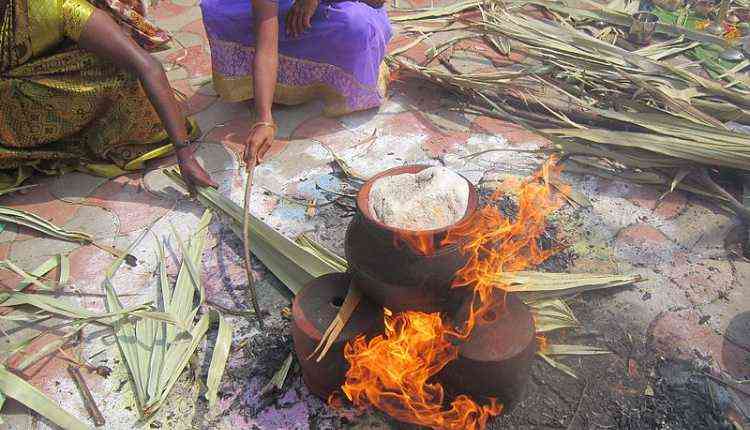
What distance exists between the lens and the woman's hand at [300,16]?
3.20 meters

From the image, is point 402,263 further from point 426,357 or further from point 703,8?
point 703,8

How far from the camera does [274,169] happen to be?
3.33 m

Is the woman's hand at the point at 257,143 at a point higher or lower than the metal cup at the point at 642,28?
lower

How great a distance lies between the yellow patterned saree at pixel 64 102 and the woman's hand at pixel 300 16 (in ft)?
3.19

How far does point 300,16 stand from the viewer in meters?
3.24

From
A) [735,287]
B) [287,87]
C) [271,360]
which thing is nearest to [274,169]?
[287,87]

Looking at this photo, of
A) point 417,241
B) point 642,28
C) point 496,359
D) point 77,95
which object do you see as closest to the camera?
point 417,241

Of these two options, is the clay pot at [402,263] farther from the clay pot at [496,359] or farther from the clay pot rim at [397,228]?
the clay pot at [496,359]

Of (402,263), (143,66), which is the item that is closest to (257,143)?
(143,66)

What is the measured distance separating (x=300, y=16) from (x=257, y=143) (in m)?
1.12

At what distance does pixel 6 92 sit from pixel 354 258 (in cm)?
244

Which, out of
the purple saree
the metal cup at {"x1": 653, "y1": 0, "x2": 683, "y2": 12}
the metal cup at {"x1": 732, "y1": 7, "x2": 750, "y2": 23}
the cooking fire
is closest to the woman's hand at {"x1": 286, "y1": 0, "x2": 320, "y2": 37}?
the purple saree

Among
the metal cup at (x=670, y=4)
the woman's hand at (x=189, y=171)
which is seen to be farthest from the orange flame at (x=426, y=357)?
the metal cup at (x=670, y=4)

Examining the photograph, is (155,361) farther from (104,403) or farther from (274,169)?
(274,169)
